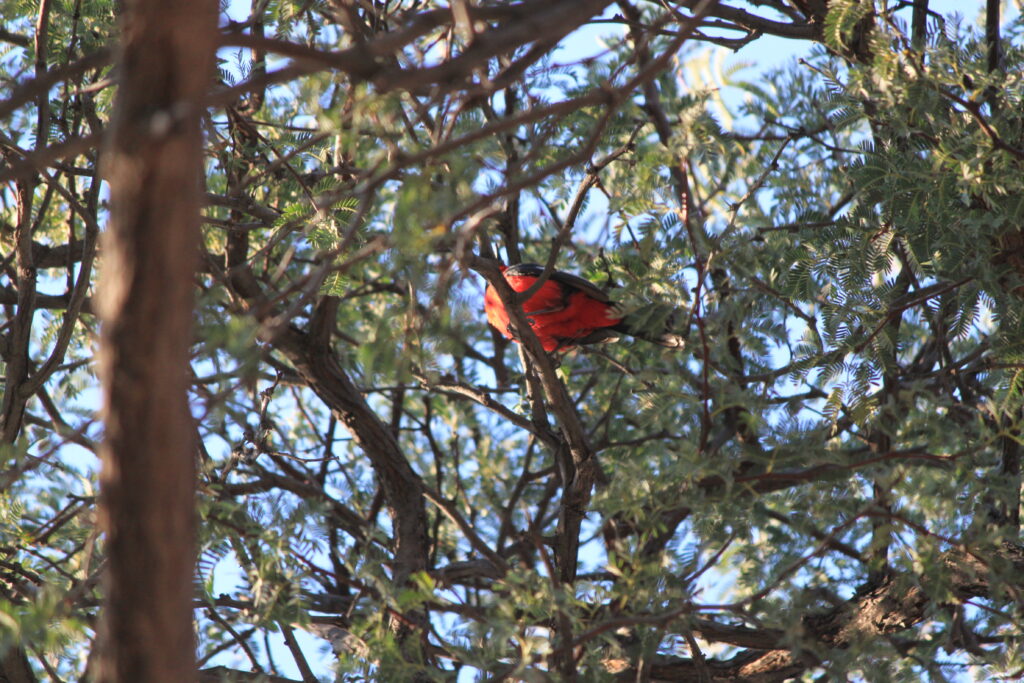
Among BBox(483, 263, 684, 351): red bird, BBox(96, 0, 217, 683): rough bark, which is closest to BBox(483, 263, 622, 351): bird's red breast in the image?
BBox(483, 263, 684, 351): red bird

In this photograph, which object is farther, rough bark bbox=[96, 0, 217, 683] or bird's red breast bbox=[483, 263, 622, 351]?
bird's red breast bbox=[483, 263, 622, 351]

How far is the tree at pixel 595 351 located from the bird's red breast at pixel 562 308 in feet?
1.09

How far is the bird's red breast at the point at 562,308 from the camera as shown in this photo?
5.09 metres

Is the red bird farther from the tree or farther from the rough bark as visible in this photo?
the rough bark

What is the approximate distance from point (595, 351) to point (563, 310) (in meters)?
0.54

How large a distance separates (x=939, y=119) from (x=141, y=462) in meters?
2.82

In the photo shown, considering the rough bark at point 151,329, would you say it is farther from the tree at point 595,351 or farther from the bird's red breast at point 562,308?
the bird's red breast at point 562,308

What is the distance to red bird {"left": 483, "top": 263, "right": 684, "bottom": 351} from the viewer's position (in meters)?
5.07

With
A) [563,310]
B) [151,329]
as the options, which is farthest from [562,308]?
[151,329]

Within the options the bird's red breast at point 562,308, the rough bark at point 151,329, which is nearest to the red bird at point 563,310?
the bird's red breast at point 562,308

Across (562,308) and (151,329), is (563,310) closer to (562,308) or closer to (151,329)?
(562,308)

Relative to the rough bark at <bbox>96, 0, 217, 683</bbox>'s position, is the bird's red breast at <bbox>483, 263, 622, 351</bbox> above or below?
above

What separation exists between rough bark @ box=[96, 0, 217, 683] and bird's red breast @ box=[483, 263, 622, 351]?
3448 mm

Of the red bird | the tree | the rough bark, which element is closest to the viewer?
the rough bark
